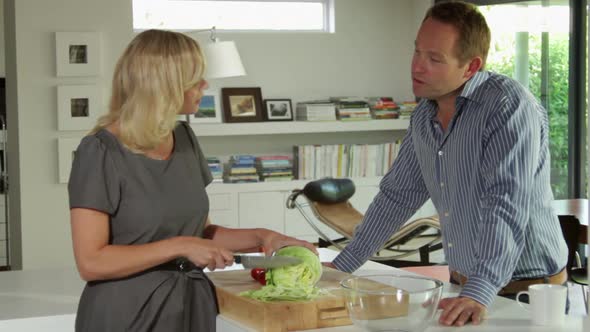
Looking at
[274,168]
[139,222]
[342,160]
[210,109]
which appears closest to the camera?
[139,222]

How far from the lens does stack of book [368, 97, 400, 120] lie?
867 cm

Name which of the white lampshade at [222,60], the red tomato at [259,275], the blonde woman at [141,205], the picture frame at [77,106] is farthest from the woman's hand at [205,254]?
the picture frame at [77,106]

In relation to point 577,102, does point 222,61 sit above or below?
above

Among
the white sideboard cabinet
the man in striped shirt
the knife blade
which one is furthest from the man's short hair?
the white sideboard cabinet

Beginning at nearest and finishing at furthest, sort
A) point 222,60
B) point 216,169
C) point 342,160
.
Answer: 1. point 222,60
2. point 216,169
3. point 342,160

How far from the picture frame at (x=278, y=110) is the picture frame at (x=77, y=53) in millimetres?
1744

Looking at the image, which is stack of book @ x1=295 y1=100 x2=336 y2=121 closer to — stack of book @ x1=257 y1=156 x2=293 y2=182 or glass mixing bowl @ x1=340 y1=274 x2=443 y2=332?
stack of book @ x1=257 y1=156 x2=293 y2=182

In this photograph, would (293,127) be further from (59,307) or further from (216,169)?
(59,307)

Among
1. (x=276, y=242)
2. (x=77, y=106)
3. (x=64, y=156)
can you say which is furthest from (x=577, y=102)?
(x=276, y=242)

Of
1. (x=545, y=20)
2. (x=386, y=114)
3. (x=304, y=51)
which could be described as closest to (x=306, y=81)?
(x=304, y=51)

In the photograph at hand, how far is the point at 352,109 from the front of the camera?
8539 millimetres

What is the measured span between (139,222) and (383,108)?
6831 mm

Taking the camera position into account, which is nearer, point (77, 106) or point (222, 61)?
point (222, 61)

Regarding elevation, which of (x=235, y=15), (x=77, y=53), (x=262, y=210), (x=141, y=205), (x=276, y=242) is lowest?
(x=262, y=210)
